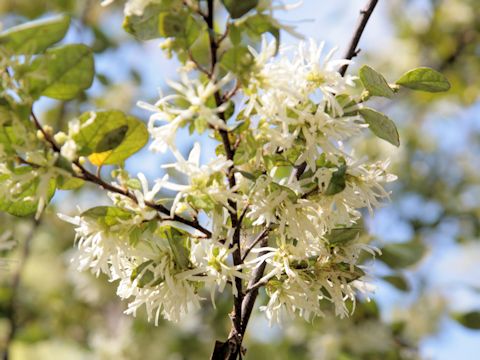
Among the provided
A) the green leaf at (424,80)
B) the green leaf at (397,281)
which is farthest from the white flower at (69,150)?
the green leaf at (397,281)

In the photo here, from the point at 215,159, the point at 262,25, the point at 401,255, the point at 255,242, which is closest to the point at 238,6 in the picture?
the point at 262,25

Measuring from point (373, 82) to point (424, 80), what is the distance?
102mm

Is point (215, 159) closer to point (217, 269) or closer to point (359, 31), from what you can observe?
point (217, 269)

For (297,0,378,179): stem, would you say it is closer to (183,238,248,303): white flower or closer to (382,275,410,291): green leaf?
(183,238,248,303): white flower

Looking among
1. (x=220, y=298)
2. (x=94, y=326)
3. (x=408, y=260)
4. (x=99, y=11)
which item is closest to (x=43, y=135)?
(x=408, y=260)

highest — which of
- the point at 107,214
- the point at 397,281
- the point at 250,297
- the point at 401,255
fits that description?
the point at 107,214

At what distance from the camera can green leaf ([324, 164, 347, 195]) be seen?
609 millimetres

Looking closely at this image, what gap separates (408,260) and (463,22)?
165 cm

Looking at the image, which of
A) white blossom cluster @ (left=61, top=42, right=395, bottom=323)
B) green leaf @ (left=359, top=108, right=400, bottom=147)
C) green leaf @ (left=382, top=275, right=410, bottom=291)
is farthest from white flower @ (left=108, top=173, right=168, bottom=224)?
green leaf @ (left=382, top=275, right=410, bottom=291)

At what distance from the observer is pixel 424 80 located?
0.73m

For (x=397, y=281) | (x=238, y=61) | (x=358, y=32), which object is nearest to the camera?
(x=238, y=61)

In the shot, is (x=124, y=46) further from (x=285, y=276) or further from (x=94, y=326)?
(x=285, y=276)

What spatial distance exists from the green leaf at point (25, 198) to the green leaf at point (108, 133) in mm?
49

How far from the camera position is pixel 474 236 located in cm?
250
